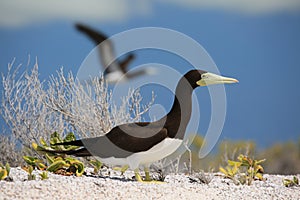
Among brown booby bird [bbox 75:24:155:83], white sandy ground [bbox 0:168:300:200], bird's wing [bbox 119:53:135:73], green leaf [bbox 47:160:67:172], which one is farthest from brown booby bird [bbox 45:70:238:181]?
bird's wing [bbox 119:53:135:73]

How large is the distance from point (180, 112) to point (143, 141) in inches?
19.4

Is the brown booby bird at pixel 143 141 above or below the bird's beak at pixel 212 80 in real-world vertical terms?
below

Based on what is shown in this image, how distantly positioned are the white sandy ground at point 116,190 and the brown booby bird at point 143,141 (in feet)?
0.85

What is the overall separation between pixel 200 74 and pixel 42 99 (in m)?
2.14

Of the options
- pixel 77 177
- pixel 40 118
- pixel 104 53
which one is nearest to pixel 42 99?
pixel 40 118

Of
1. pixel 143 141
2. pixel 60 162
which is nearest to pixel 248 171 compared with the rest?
pixel 143 141

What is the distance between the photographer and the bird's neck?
201 inches

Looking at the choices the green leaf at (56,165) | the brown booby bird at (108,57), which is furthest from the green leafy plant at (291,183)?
the brown booby bird at (108,57)

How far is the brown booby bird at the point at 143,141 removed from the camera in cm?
503

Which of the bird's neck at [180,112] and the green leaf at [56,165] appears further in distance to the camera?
the green leaf at [56,165]

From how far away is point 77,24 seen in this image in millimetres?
11531

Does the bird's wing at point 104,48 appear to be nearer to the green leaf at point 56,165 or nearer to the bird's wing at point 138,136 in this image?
the green leaf at point 56,165

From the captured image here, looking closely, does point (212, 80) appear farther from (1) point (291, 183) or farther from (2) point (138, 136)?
(1) point (291, 183)

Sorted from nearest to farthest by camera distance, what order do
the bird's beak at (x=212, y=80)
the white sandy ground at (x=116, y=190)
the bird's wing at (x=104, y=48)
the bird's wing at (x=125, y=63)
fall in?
the white sandy ground at (x=116, y=190)
the bird's beak at (x=212, y=80)
the bird's wing at (x=104, y=48)
the bird's wing at (x=125, y=63)
